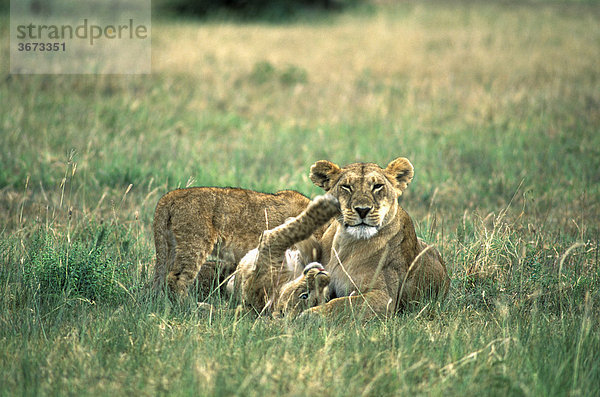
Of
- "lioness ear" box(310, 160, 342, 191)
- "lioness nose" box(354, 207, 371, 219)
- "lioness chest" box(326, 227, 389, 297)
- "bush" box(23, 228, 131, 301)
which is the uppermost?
"lioness ear" box(310, 160, 342, 191)

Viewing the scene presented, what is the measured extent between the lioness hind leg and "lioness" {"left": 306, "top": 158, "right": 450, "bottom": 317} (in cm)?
97

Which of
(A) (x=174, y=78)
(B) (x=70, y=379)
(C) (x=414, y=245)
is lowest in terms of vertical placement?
(B) (x=70, y=379)

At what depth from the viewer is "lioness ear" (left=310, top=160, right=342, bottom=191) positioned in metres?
5.35

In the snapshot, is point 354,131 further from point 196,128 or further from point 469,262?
point 469,262

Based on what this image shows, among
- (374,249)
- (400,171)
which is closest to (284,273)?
(374,249)

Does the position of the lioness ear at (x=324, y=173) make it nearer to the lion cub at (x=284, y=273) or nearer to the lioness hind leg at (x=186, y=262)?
the lion cub at (x=284, y=273)

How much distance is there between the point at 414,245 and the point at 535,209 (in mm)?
3110

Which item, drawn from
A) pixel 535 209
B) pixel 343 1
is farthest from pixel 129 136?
pixel 343 1

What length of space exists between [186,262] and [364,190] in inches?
54.9

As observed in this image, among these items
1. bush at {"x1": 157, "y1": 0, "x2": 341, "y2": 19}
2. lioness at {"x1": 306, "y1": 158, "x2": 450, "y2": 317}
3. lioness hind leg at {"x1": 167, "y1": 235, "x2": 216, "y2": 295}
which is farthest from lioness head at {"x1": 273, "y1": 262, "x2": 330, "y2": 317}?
bush at {"x1": 157, "y1": 0, "x2": 341, "y2": 19}

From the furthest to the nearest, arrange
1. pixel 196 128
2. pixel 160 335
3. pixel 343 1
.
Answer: pixel 343 1, pixel 196 128, pixel 160 335

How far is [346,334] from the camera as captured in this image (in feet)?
14.7

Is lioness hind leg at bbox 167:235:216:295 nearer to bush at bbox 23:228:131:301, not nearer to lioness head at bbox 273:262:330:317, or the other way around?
bush at bbox 23:228:131:301

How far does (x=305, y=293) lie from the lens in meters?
5.04
